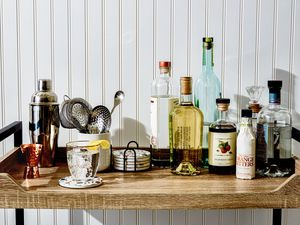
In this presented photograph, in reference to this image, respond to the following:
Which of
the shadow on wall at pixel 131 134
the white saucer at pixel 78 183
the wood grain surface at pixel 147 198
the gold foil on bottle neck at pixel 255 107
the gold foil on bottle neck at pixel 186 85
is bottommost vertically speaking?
the wood grain surface at pixel 147 198

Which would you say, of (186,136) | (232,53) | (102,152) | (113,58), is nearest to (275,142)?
(186,136)

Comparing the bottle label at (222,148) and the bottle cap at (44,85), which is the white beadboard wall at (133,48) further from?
the bottle label at (222,148)

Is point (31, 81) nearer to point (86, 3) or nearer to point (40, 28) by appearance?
point (40, 28)

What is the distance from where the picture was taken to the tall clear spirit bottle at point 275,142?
150cm

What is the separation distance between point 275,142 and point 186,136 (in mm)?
249

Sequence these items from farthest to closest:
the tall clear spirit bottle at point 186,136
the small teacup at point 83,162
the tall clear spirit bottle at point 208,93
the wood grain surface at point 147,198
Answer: the tall clear spirit bottle at point 208,93 → the tall clear spirit bottle at point 186,136 → the small teacup at point 83,162 → the wood grain surface at point 147,198

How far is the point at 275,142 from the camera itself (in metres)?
1.50

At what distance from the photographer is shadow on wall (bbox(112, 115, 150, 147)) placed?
69.4 inches

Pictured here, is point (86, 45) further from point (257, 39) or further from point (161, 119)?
point (257, 39)

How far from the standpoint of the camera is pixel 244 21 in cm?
173

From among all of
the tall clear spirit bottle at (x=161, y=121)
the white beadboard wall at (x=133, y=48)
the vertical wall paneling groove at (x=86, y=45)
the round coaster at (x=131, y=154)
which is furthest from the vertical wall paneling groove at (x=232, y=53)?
the vertical wall paneling groove at (x=86, y=45)

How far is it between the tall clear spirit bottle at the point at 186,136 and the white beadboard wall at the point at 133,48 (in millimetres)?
245

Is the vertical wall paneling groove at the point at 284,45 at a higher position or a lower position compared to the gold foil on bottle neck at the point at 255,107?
higher

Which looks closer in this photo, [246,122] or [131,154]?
[246,122]
